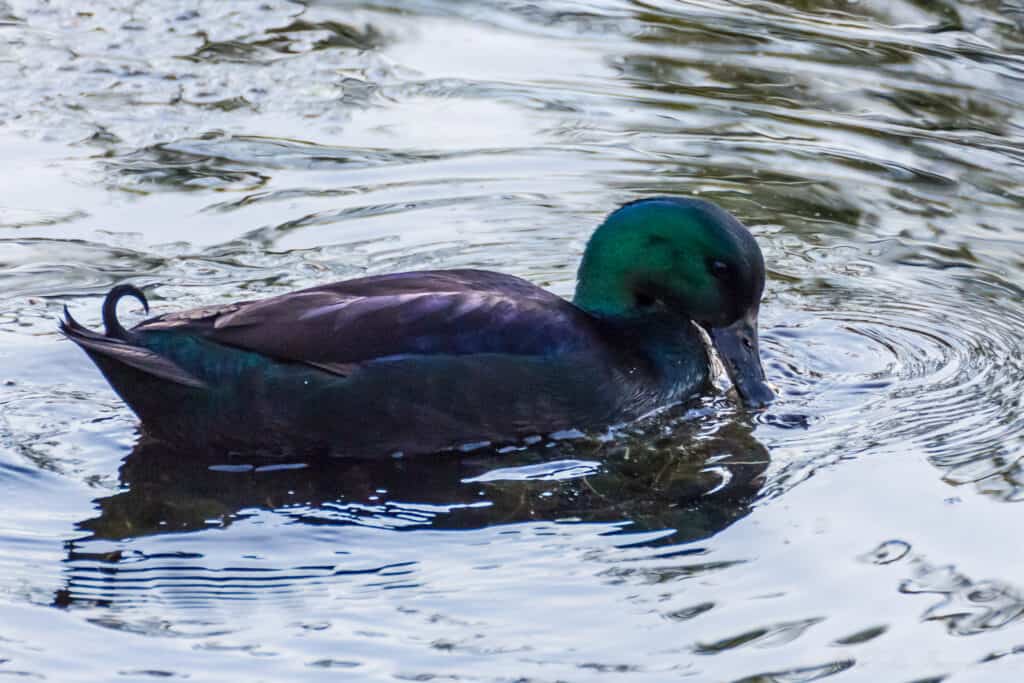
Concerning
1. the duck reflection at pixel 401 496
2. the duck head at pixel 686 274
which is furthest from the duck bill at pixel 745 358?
the duck reflection at pixel 401 496

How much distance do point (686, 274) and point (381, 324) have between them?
1.19 meters

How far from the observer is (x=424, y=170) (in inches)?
351

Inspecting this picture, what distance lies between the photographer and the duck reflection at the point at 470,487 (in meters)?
5.85

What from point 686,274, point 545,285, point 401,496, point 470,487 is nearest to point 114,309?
point 401,496

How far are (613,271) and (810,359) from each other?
0.99 meters

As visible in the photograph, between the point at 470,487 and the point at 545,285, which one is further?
the point at 545,285

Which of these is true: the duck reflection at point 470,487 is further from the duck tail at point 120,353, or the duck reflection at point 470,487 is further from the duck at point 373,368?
the duck tail at point 120,353

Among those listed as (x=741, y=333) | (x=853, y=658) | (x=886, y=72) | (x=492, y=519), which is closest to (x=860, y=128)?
(x=886, y=72)

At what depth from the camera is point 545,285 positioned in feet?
25.9

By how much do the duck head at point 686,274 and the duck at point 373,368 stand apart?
0.05 meters

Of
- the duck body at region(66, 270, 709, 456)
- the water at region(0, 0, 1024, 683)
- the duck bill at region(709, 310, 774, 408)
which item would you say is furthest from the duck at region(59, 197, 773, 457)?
the duck bill at region(709, 310, 774, 408)

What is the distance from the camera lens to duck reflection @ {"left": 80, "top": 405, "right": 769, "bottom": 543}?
585 cm

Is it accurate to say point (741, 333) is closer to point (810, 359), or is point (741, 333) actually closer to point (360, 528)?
point (810, 359)

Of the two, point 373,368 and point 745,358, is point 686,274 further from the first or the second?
point 373,368
